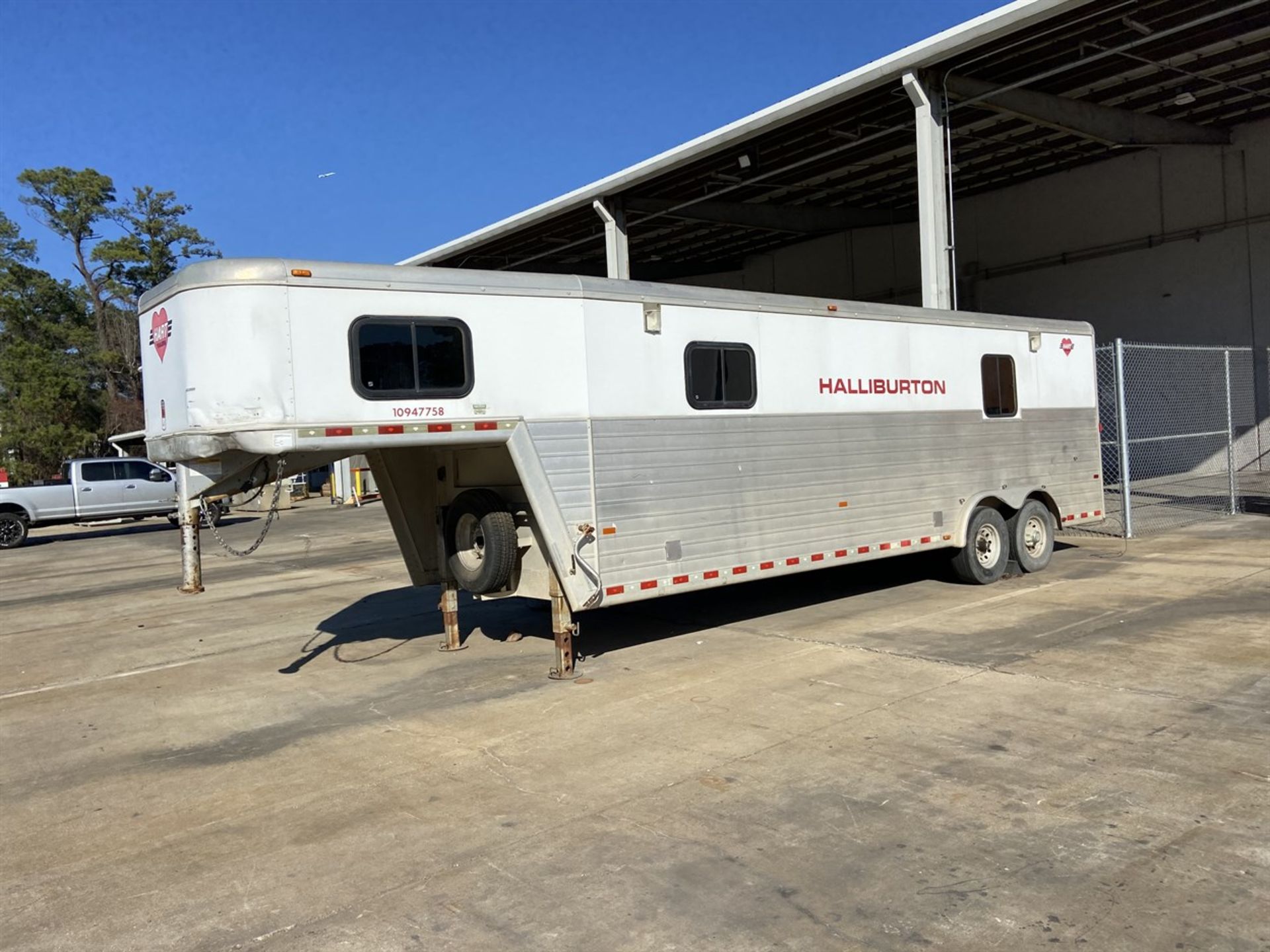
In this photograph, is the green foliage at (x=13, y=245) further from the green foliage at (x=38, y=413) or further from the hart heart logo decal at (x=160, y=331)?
the hart heart logo decal at (x=160, y=331)

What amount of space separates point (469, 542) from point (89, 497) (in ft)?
67.7

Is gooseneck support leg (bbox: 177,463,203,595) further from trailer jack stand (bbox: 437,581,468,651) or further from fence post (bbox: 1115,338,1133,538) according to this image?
fence post (bbox: 1115,338,1133,538)

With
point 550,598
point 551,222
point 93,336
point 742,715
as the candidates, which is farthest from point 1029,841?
point 93,336

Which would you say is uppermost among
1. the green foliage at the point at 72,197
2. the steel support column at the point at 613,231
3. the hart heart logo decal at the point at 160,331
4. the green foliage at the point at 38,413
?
the green foliage at the point at 72,197

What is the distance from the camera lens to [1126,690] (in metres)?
6.36

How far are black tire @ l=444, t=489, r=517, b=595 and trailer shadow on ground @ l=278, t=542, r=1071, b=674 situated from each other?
44.9 inches

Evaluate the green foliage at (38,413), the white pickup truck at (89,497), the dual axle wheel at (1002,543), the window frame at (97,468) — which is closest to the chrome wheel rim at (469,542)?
the dual axle wheel at (1002,543)

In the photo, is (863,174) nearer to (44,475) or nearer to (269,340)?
(269,340)

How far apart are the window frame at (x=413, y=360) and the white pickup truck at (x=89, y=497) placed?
20.9 metres

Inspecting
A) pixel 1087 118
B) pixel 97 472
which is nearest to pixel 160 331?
pixel 1087 118

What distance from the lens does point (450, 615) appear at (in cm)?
869

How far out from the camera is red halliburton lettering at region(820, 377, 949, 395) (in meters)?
9.07

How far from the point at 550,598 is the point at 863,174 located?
1994 cm

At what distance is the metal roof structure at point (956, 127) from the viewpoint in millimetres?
15406
